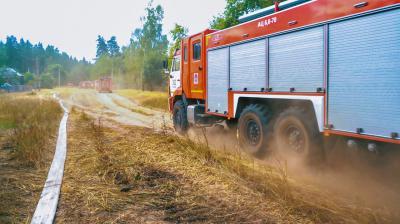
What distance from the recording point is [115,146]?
841cm

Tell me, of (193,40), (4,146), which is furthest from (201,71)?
(4,146)

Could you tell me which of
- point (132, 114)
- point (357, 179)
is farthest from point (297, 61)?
point (132, 114)

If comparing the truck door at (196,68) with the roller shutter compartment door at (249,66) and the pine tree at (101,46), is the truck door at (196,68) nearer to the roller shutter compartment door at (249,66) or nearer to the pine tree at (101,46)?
the roller shutter compartment door at (249,66)

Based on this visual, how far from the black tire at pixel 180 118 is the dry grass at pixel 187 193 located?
4.11 m

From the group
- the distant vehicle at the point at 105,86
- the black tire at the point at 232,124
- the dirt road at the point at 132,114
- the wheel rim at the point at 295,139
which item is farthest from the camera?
the distant vehicle at the point at 105,86

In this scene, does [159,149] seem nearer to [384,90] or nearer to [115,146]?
[115,146]

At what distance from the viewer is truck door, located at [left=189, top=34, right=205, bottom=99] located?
33.3ft

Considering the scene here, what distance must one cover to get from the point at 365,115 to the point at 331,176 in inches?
58.9

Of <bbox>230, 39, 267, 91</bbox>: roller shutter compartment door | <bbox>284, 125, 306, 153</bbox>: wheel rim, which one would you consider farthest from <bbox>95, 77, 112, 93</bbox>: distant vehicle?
<bbox>284, 125, 306, 153</bbox>: wheel rim

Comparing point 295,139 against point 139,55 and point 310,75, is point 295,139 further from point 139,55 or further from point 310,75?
point 139,55

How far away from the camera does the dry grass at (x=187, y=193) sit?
402cm

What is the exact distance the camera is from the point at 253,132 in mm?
7895

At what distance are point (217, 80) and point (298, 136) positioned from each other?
3.31m

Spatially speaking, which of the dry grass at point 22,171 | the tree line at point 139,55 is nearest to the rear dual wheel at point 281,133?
the dry grass at point 22,171
